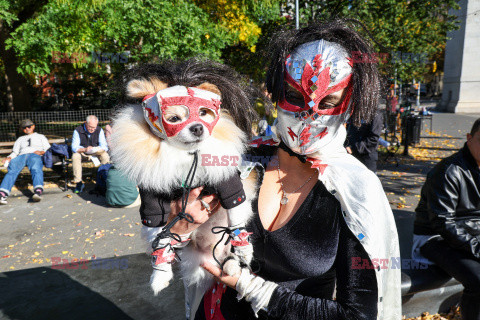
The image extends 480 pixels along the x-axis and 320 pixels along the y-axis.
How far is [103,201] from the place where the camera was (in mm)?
7023

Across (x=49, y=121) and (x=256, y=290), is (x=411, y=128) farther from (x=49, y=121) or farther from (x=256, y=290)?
(x=49, y=121)

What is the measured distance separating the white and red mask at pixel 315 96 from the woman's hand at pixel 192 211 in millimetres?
496

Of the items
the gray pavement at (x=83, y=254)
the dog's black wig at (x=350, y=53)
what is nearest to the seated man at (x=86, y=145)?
the gray pavement at (x=83, y=254)

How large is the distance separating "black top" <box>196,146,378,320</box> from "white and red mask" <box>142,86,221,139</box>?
56cm

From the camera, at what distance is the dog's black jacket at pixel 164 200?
1.52 metres

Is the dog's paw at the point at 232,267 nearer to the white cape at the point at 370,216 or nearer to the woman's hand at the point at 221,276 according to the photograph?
the woman's hand at the point at 221,276

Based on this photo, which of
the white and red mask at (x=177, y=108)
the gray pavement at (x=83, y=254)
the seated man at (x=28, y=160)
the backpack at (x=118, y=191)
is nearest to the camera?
the white and red mask at (x=177, y=108)

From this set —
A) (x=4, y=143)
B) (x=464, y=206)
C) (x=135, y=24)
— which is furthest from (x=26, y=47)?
(x=464, y=206)

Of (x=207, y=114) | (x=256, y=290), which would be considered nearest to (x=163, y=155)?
(x=207, y=114)

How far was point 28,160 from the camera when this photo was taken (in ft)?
24.0

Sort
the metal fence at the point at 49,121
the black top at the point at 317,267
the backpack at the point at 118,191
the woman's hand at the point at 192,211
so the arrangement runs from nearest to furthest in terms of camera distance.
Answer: the black top at the point at 317,267 < the woman's hand at the point at 192,211 < the backpack at the point at 118,191 < the metal fence at the point at 49,121

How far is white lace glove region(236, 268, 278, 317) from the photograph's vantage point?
4.31 feet

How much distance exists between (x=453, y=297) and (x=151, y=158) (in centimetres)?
335

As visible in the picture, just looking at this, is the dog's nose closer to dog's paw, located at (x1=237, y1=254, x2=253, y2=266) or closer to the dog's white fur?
the dog's white fur
